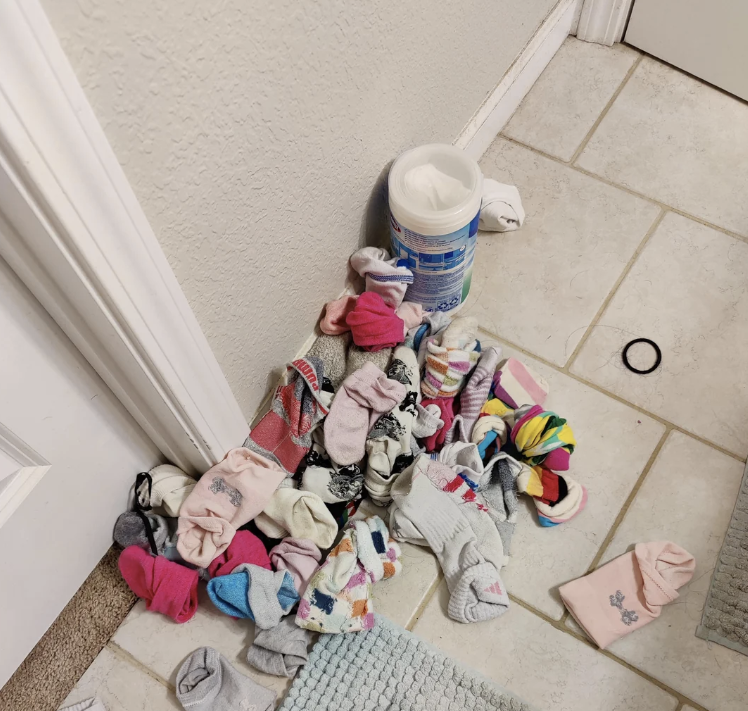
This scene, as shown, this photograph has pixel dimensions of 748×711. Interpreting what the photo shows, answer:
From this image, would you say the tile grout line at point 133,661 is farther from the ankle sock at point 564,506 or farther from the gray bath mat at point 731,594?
the gray bath mat at point 731,594

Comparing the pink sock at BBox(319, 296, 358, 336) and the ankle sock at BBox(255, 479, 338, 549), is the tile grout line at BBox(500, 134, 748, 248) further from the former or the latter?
the ankle sock at BBox(255, 479, 338, 549)

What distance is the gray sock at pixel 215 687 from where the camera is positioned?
0.97 metres

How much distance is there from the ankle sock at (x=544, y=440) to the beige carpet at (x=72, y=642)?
2.09 ft

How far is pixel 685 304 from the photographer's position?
4.17 feet

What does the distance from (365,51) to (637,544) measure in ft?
2.67

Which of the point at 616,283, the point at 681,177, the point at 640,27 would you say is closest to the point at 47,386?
the point at 616,283

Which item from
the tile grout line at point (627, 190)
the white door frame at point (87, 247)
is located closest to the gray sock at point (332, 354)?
the white door frame at point (87, 247)

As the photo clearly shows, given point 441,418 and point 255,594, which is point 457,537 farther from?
point 255,594

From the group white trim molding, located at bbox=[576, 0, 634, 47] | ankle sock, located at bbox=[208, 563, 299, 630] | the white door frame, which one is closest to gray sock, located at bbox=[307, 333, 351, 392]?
the white door frame

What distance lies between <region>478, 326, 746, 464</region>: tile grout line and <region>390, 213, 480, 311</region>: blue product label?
0.11 metres

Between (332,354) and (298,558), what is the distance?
319mm

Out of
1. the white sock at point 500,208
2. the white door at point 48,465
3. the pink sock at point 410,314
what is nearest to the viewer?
the white door at point 48,465

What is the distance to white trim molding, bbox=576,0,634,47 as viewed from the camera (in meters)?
1.46

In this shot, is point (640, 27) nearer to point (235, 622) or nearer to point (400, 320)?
point (400, 320)
